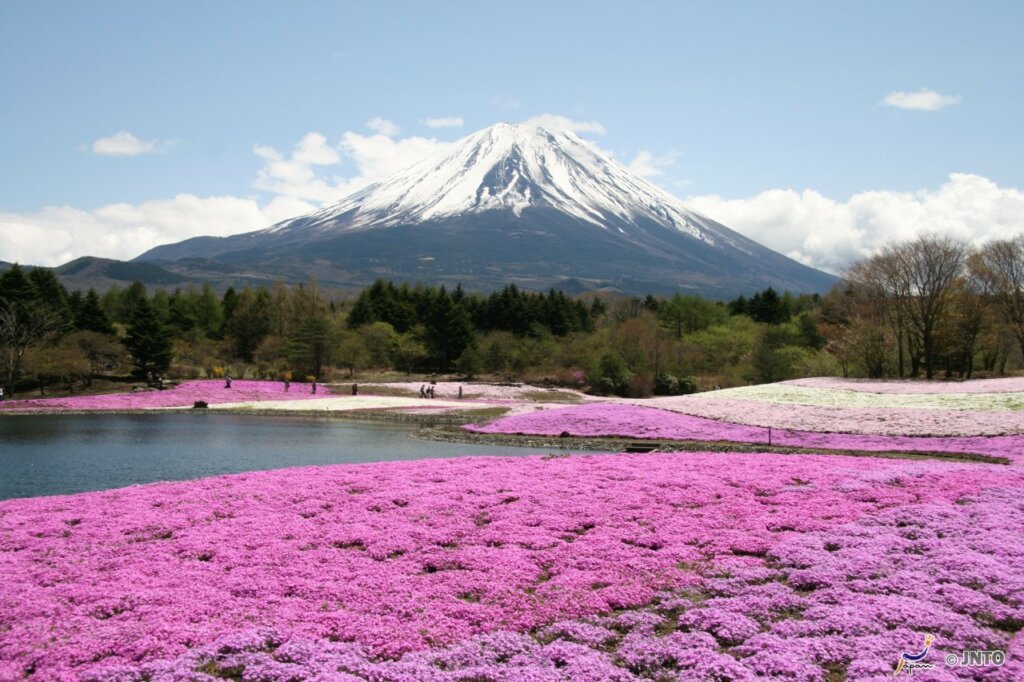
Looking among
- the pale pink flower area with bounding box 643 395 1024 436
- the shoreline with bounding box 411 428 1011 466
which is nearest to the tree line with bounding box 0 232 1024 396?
the pale pink flower area with bounding box 643 395 1024 436

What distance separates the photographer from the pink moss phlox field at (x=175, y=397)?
47031 millimetres

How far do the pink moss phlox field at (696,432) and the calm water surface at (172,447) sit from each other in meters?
6.14

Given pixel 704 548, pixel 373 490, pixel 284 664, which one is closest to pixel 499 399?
pixel 373 490

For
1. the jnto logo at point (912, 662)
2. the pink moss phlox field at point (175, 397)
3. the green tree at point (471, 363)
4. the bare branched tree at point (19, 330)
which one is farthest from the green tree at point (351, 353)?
the jnto logo at point (912, 662)

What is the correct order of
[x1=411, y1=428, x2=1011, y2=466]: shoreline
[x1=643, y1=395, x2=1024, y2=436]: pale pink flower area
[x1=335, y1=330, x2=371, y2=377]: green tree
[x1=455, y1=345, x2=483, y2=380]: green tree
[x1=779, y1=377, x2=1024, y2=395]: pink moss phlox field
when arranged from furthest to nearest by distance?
[x1=455, y1=345, x2=483, y2=380]: green tree < [x1=335, y1=330, x2=371, y2=377]: green tree < [x1=779, y1=377, x2=1024, y2=395]: pink moss phlox field < [x1=643, y1=395, x2=1024, y2=436]: pale pink flower area < [x1=411, y1=428, x2=1011, y2=466]: shoreline

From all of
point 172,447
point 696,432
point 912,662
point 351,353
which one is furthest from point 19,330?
point 912,662

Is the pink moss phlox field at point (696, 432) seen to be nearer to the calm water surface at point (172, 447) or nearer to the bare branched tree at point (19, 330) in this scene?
the calm water surface at point (172, 447)

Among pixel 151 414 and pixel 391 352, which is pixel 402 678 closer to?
pixel 151 414

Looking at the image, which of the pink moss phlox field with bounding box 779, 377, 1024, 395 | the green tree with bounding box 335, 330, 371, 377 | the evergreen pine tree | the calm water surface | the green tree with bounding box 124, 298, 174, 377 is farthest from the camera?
the green tree with bounding box 335, 330, 371, 377

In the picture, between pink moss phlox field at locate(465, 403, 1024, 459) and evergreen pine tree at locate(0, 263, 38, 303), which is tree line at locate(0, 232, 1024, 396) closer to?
evergreen pine tree at locate(0, 263, 38, 303)

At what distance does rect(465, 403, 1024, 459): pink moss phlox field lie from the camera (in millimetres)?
29047

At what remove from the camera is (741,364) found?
72500 mm

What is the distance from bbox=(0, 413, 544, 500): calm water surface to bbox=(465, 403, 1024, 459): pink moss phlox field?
6137 mm

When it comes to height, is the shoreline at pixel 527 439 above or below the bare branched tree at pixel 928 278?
below
